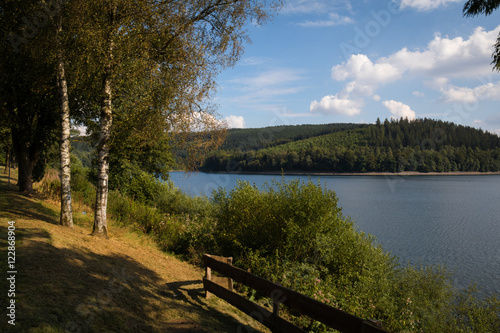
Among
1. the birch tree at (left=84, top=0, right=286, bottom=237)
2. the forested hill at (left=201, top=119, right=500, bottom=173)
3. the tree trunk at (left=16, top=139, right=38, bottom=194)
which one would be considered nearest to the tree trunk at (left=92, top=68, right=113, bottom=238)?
the birch tree at (left=84, top=0, right=286, bottom=237)

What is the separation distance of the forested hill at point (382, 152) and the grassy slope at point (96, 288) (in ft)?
291

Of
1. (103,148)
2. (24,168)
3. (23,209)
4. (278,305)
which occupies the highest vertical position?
A: (103,148)

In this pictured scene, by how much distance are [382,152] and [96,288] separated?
142648mm

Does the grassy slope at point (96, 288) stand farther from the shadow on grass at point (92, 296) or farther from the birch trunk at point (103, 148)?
the birch trunk at point (103, 148)

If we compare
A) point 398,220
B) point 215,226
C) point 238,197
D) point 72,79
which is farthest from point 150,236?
point 398,220

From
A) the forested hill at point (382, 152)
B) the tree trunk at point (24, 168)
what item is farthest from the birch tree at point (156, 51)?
the forested hill at point (382, 152)

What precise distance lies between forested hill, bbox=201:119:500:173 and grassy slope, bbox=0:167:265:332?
88.8 m

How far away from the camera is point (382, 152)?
5369 inches

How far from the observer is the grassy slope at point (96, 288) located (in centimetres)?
498

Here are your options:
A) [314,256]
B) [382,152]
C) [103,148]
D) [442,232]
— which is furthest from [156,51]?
[382,152]

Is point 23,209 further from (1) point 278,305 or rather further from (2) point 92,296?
(1) point 278,305

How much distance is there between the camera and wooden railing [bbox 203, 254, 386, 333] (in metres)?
4.91

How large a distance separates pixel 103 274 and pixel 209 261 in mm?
2445

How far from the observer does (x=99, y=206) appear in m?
10.4
